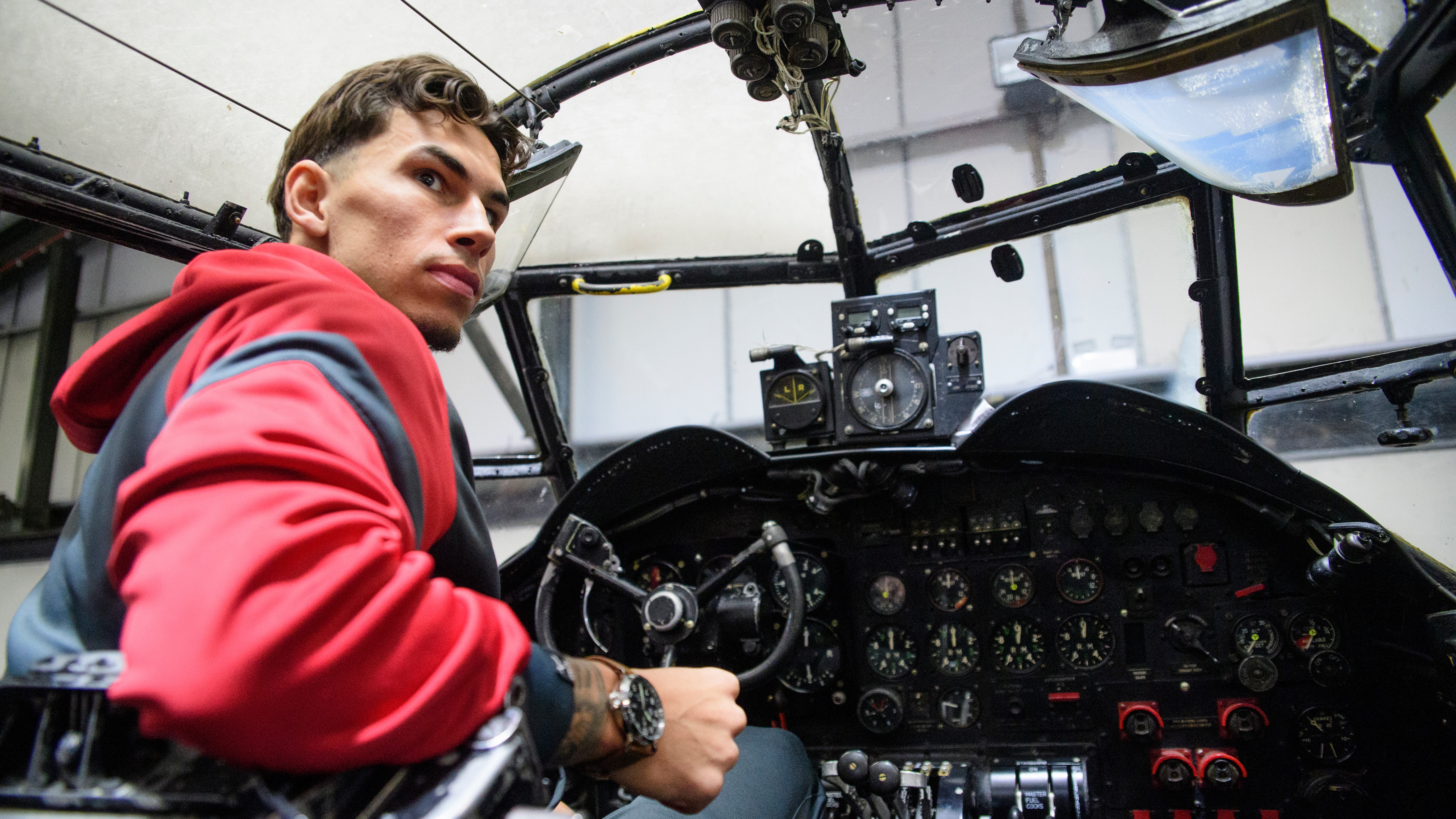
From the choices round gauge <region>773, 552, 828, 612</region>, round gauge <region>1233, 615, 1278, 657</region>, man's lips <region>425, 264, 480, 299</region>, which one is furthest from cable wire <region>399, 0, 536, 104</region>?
round gauge <region>1233, 615, 1278, 657</region>

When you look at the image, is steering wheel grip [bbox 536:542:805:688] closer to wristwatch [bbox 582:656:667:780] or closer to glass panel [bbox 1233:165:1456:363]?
wristwatch [bbox 582:656:667:780]

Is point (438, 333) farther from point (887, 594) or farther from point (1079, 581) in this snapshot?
point (1079, 581)

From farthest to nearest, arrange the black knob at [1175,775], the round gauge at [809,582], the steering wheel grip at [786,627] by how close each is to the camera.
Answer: the round gauge at [809,582] < the black knob at [1175,775] < the steering wheel grip at [786,627]

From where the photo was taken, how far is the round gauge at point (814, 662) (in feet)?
10.1

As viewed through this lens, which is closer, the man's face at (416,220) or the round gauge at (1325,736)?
the man's face at (416,220)

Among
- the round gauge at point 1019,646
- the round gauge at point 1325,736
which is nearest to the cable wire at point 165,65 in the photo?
the round gauge at point 1019,646

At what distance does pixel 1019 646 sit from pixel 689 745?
95.6 inches

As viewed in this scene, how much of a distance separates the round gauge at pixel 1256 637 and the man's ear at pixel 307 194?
2975 millimetres

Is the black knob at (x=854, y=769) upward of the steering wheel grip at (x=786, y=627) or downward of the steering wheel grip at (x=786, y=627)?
downward

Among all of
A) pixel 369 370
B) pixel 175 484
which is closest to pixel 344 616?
pixel 175 484

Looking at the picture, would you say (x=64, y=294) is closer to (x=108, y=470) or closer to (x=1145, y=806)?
(x=108, y=470)

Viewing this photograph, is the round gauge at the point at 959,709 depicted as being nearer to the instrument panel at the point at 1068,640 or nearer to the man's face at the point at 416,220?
the instrument panel at the point at 1068,640

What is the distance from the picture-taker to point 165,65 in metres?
2.35

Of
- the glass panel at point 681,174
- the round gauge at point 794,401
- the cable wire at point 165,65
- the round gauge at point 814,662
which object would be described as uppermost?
the glass panel at point 681,174
